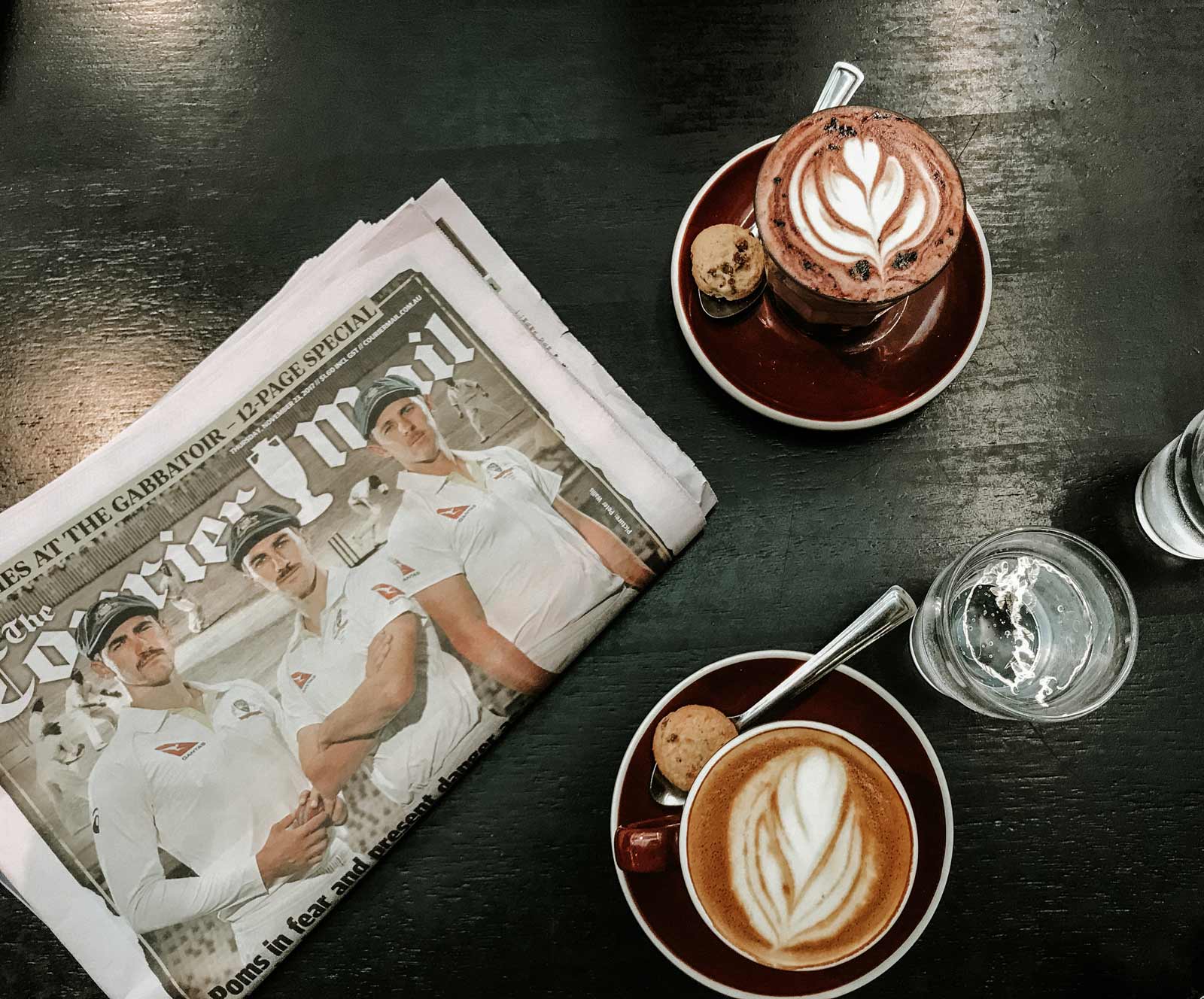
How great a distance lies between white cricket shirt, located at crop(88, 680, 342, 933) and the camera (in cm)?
65

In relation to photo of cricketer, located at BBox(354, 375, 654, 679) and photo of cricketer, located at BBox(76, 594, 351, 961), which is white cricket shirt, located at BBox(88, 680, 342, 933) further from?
photo of cricketer, located at BBox(354, 375, 654, 679)

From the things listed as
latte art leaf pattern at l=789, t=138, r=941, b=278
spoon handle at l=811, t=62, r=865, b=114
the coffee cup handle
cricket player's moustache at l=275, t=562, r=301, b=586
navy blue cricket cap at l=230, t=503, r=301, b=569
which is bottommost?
the coffee cup handle

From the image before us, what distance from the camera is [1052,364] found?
0.70 m

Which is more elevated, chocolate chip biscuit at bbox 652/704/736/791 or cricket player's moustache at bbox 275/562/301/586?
cricket player's moustache at bbox 275/562/301/586

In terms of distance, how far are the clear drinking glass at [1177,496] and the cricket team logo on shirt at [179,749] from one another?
741mm

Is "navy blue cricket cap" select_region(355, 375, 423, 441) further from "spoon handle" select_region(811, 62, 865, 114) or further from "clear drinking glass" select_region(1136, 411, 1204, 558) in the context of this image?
"clear drinking glass" select_region(1136, 411, 1204, 558)

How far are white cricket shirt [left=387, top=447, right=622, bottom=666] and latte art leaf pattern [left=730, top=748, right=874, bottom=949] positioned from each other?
0.18 m

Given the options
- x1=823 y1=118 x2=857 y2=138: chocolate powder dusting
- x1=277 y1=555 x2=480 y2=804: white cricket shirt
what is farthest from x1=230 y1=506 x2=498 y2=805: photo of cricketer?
x1=823 y1=118 x2=857 y2=138: chocolate powder dusting

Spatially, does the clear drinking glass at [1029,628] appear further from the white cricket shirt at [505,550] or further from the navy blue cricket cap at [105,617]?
the navy blue cricket cap at [105,617]

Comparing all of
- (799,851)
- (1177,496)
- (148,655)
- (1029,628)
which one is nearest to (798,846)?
(799,851)

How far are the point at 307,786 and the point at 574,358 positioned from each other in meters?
0.38

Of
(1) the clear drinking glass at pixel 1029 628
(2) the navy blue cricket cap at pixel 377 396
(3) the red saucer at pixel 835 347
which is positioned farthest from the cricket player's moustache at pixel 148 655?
(1) the clear drinking glass at pixel 1029 628

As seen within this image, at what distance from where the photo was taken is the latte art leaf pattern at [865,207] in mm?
605

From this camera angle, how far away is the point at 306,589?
2.19 ft
